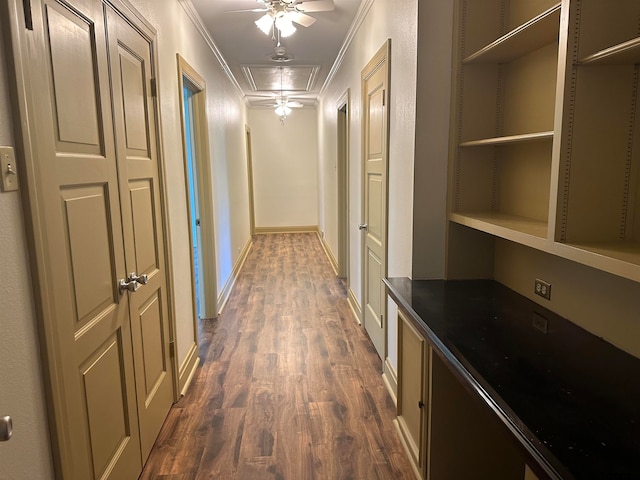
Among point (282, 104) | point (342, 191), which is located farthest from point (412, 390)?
point (282, 104)

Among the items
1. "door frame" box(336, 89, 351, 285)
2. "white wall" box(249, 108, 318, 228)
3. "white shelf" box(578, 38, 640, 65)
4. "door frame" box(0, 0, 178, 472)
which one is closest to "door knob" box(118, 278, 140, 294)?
"door frame" box(0, 0, 178, 472)

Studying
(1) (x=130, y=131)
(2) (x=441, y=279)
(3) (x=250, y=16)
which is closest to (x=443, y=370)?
(2) (x=441, y=279)

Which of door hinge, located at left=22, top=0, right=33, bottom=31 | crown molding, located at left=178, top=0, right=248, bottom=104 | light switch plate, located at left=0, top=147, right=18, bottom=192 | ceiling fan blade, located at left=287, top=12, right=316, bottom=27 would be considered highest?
crown molding, located at left=178, top=0, right=248, bottom=104

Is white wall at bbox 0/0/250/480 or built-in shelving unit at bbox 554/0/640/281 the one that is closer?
white wall at bbox 0/0/250/480

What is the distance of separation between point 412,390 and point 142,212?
5.06 ft

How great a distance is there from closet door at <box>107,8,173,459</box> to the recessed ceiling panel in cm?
316

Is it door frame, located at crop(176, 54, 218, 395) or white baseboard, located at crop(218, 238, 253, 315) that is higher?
door frame, located at crop(176, 54, 218, 395)

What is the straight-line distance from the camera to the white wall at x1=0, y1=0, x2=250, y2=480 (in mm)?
1098

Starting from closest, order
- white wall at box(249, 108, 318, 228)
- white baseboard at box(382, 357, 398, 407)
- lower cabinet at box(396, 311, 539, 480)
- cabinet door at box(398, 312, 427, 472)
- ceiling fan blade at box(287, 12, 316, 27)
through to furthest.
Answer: lower cabinet at box(396, 311, 539, 480), cabinet door at box(398, 312, 427, 472), white baseboard at box(382, 357, 398, 407), ceiling fan blade at box(287, 12, 316, 27), white wall at box(249, 108, 318, 228)

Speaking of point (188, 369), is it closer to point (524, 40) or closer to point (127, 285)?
point (127, 285)

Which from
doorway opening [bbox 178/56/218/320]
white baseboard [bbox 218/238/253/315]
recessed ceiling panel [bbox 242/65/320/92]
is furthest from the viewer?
recessed ceiling panel [bbox 242/65/320/92]

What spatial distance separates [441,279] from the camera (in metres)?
2.24

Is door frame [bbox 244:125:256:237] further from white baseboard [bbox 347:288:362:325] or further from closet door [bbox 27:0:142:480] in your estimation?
closet door [bbox 27:0:142:480]

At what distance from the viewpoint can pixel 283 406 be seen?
2.60 m
